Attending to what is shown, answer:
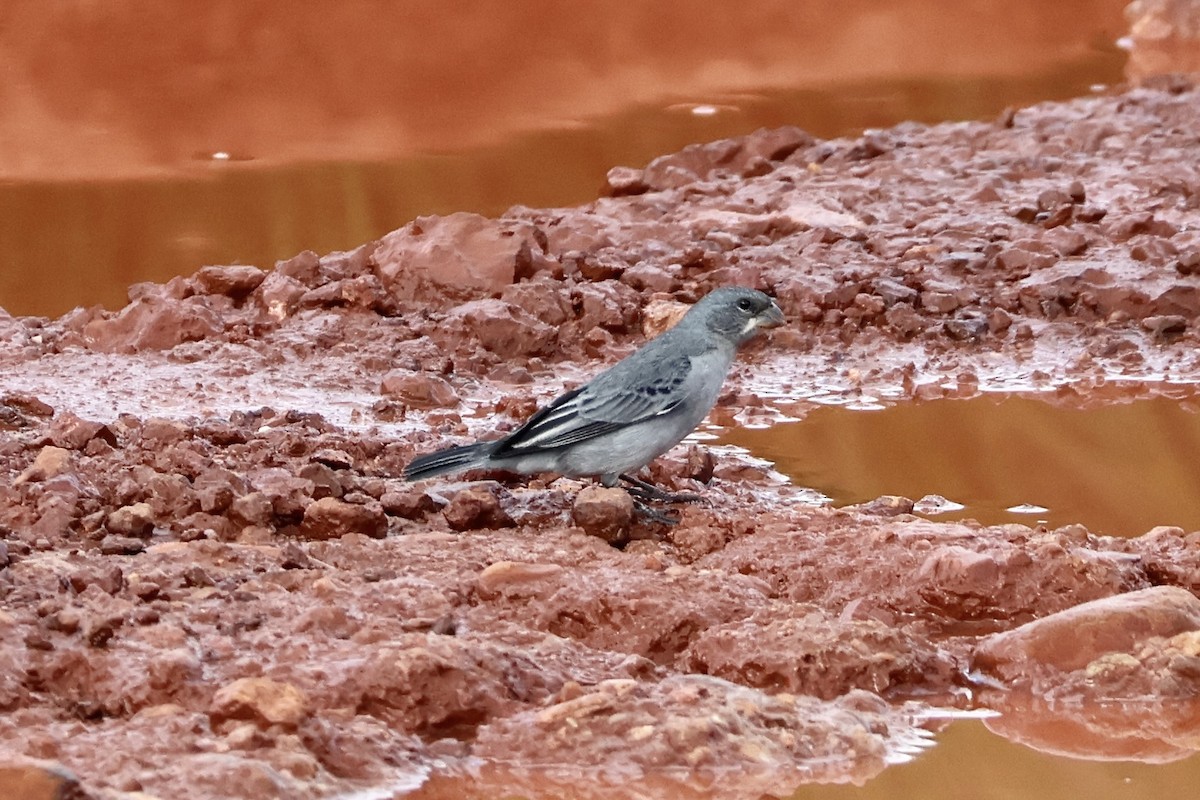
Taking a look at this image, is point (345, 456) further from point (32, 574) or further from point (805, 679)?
point (805, 679)

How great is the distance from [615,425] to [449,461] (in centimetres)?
54

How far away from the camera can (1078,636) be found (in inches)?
182

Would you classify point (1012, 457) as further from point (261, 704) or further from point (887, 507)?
point (261, 704)

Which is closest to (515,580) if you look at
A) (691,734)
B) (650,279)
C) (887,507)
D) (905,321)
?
(691,734)

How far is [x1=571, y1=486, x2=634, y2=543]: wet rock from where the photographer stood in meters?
5.70

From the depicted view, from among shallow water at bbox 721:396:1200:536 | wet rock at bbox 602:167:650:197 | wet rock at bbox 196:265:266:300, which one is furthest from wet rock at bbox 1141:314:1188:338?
wet rock at bbox 196:265:266:300

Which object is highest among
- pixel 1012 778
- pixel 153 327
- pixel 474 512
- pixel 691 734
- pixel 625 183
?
pixel 625 183

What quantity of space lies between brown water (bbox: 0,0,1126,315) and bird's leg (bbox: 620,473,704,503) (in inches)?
162

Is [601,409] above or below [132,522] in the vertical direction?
above

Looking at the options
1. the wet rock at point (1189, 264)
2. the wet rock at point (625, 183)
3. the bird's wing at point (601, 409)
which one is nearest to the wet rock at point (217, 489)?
the bird's wing at point (601, 409)

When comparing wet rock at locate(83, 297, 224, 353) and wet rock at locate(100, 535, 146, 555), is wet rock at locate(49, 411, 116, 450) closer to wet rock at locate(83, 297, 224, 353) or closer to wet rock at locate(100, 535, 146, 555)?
wet rock at locate(100, 535, 146, 555)

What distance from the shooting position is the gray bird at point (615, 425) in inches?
230

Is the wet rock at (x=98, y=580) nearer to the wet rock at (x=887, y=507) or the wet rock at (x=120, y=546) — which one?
the wet rock at (x=120, y=546)

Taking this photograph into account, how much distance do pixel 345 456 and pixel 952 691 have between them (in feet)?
7.99
